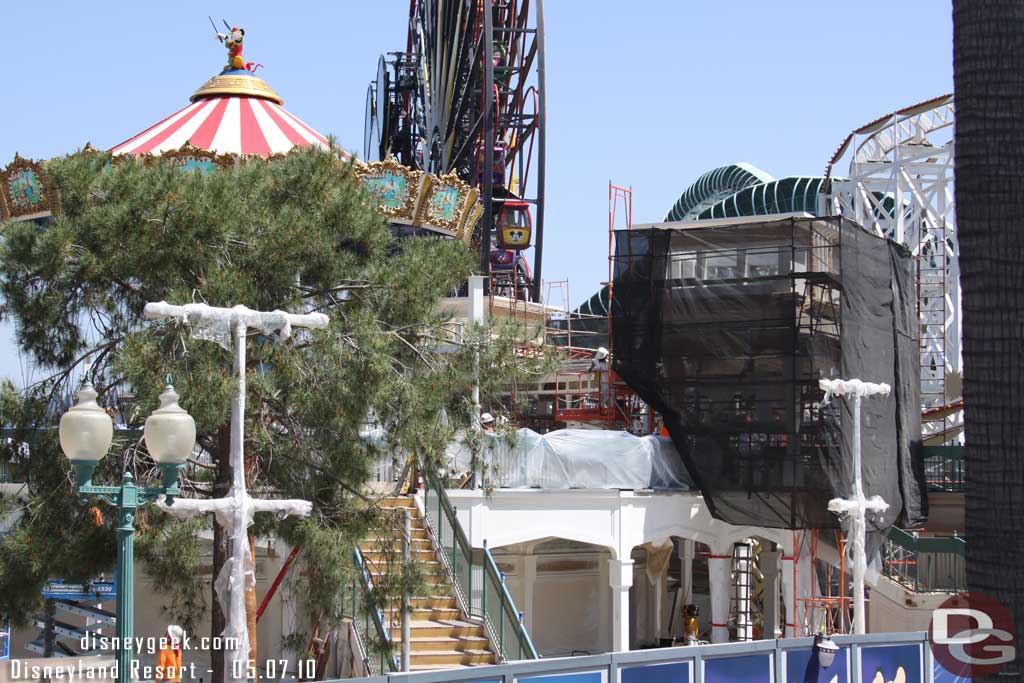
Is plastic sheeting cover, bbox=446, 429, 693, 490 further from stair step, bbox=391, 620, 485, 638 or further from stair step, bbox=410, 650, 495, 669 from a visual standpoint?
stair step, bbox=410, 650, 495, 669

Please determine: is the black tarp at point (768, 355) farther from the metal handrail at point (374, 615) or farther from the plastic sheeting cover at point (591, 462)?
the metal handrail at point (374, 615)

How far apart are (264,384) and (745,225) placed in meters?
12.6

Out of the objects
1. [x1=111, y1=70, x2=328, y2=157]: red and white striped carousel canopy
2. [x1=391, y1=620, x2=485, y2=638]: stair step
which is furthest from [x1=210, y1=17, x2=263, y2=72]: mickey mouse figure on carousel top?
[x1=391, y1=620, x2=485, y2=638]: stair step

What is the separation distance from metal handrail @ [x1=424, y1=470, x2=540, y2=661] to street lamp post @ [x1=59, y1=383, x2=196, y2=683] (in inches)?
335

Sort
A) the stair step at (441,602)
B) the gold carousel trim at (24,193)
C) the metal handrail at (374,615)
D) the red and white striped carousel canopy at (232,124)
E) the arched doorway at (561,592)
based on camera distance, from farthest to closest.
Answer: the arched doorway at (561,592), the red and white striped carousel canopy at (232,124), the gold carousel trim at (24,193), the stair step at (441,602), the metal handrail at (374,615)

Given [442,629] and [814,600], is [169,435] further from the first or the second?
[814,600]

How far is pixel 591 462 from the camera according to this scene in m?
23.2

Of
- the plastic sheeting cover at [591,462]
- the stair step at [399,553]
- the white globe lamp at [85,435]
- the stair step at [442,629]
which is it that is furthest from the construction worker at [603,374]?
the white globe lamp at [85,435]

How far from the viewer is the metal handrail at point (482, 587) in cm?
1758

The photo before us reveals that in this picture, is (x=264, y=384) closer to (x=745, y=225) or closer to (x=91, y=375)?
(x=91, y=375)

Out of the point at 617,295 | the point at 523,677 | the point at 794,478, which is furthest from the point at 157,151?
the point at 523,677

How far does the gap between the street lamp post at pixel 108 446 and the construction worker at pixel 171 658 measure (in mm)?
5960

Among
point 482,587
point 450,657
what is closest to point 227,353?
point 450,657

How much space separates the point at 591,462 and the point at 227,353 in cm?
1050
